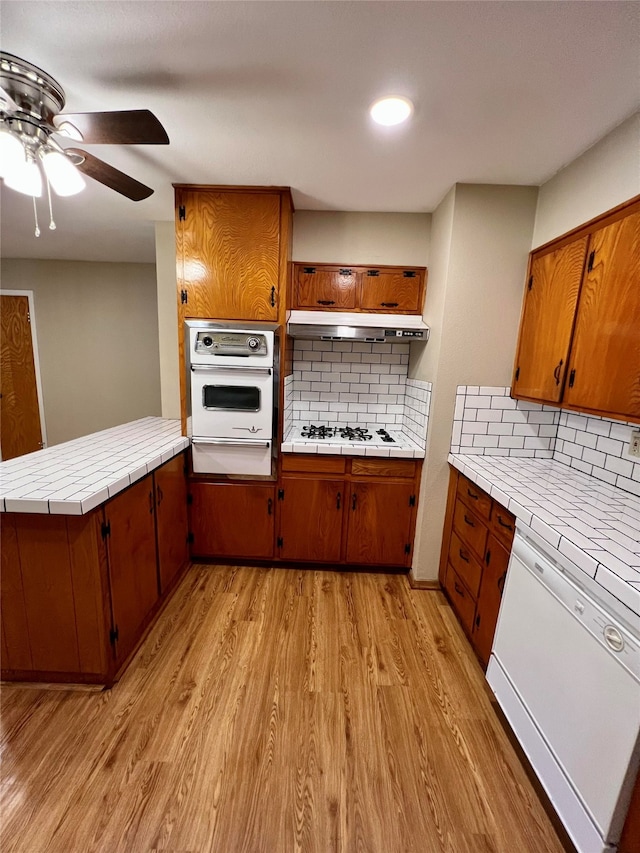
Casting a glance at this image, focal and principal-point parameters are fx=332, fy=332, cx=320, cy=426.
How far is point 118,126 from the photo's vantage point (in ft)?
3.63

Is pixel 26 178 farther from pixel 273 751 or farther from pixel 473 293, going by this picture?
pixel 273 751

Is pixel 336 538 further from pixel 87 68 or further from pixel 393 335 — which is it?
pixel 87 68

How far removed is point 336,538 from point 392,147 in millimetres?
2251

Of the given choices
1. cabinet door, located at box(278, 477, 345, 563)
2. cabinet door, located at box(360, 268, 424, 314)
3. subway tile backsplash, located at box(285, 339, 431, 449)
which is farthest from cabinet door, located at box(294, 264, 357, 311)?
cabinet door, located at box(278, 477, 345, 563)

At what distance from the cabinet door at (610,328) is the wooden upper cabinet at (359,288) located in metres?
1.08

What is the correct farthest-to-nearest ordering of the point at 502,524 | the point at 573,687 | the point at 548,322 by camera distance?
the point at 548,322 < the point at 502,524 < the point at 573,687

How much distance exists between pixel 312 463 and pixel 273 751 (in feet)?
4.61

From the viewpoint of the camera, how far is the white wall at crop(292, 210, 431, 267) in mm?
2320

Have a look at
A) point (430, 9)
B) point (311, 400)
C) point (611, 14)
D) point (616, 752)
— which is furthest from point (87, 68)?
point (616, 752)

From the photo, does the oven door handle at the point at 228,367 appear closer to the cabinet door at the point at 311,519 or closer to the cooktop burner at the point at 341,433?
the cooktop burner at the point at 341,433

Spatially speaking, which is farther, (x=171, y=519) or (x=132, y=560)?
(x=171, y=519)

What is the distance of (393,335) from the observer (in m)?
2.21

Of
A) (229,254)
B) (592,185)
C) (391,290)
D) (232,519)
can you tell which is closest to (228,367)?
(229,254)

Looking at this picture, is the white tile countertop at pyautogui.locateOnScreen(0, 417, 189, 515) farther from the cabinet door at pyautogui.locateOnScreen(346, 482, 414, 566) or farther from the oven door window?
the cabinet door at pyautogui.locateOnScreen(346, 482, 414, 566)
